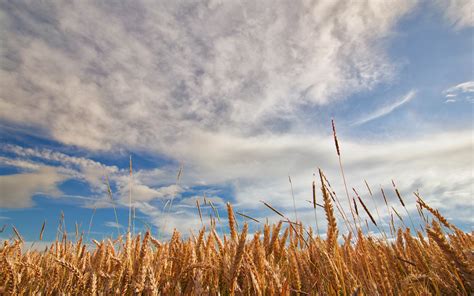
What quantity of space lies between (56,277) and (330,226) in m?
2.54

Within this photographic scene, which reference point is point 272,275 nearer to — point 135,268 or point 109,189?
point 135,268

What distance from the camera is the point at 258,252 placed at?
2.13m

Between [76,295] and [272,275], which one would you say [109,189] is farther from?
[272,275]

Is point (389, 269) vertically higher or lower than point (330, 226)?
lower

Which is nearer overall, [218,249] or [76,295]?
[76,295]

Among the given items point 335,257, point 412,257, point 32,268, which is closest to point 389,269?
point 412,257

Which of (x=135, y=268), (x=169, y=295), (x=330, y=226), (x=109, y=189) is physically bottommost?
(x=169, y=295)

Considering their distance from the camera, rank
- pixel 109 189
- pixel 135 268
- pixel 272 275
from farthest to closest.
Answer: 1. pixel 109 189
2. pixel 135 268
3. pixel 272 275

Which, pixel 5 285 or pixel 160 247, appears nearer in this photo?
pixel 5 285

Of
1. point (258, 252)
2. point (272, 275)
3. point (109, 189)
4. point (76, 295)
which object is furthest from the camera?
point (109, 189)

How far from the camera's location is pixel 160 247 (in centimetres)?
299

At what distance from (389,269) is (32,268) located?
3246mm

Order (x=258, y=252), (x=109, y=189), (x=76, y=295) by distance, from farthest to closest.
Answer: (x=109, y=189)
(x=76, y=295)
(x=258, y=252)

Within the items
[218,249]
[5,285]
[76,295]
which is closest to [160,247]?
[218,249]
